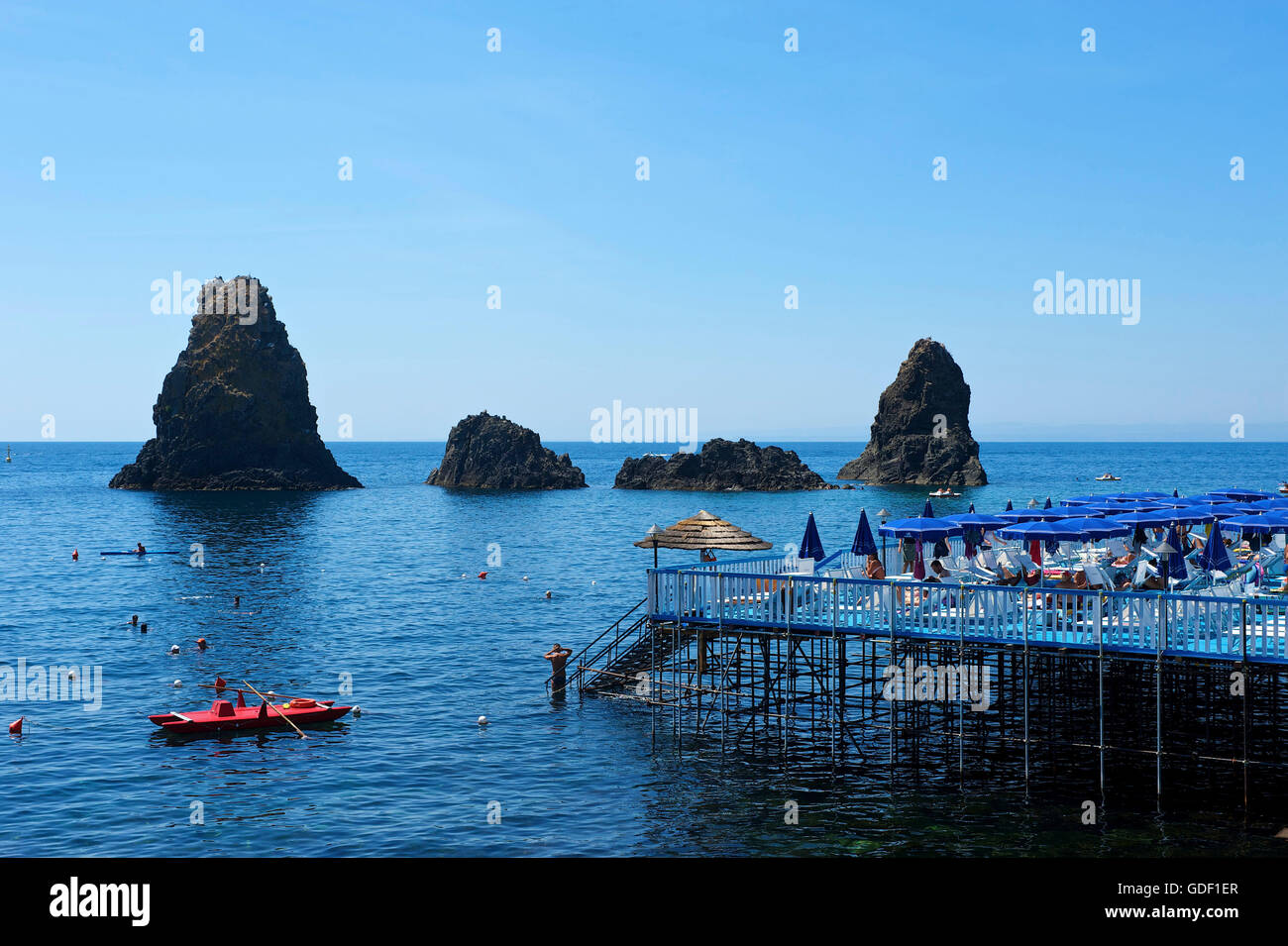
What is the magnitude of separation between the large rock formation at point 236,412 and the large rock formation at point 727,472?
50147 mm

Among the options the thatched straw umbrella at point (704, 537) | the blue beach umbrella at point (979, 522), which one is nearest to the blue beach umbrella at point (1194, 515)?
the blue beach umbrella at point (979, 522)

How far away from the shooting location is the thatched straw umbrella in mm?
33219

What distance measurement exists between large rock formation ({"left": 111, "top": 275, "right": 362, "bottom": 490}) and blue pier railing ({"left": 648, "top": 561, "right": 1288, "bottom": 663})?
144m

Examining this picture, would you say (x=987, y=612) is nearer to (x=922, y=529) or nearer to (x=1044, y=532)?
(x=922, y=529)

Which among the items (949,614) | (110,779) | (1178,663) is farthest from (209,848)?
(1178,663)

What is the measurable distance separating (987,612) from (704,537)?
10.8 metres

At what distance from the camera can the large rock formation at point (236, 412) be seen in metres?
161

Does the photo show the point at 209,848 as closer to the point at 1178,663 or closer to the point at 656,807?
the point at 656,807

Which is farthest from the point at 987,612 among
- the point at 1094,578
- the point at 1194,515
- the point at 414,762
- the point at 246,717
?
the point at 246,717

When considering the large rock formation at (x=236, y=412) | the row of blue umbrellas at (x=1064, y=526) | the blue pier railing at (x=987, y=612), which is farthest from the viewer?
the large rock formation at (x=236, y=412)

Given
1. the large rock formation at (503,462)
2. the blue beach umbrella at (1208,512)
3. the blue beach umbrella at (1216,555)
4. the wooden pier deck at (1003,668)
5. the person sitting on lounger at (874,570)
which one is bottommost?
the wooden pier deck at (1003,668)

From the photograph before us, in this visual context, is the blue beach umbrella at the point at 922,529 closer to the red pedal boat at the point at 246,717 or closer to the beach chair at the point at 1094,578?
the beach chair at the point at 1094,578

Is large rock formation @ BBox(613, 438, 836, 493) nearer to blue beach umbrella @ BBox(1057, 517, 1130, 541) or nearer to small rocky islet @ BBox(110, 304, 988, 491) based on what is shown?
small rocky islet @ BBox(110, 304, 988, 491)

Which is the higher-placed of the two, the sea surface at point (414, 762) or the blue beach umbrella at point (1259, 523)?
the blue beach umbrella at point (1259, 523)
